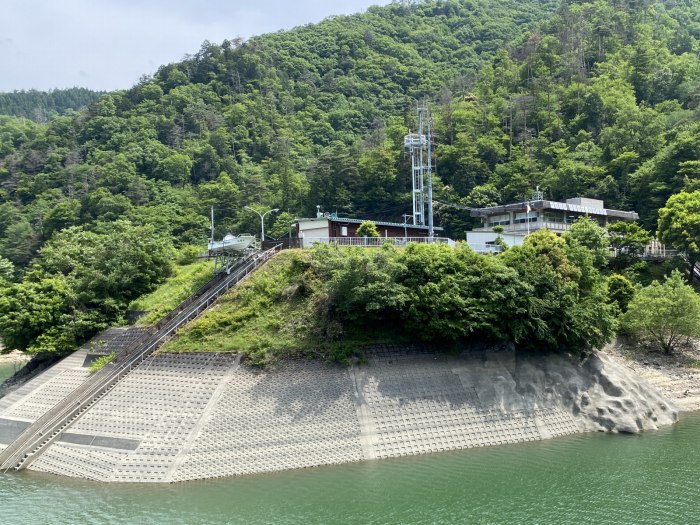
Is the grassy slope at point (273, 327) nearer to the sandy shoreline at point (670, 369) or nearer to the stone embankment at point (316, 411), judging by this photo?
the stone embankment at point (316, 411)

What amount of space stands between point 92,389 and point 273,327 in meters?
9.68

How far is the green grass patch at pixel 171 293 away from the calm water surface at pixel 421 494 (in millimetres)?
12378

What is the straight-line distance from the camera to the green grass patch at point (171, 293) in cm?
3581

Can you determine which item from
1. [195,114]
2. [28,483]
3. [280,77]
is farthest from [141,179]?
[28,483]

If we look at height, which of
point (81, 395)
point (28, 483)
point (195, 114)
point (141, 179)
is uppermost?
point (195, 114)

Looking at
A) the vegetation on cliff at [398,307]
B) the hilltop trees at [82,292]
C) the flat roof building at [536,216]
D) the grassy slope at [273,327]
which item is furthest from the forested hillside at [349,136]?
the vegetation on cliff at [398,307]

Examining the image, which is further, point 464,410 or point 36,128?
point 36,128

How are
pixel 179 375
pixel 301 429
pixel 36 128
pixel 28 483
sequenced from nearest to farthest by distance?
pixel 28 483
pixel 301 429
pixel 179 375
pixel 36 128

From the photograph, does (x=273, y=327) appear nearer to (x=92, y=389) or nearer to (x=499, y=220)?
(x=92, y=389)

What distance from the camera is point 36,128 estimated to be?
118 meters

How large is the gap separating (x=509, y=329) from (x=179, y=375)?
17731mm

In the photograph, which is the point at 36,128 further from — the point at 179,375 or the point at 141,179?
the point at 179,375

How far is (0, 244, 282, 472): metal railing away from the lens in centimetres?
2662

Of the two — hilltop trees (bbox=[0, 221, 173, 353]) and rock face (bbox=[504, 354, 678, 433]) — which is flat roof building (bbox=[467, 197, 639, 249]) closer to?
rock face (bbox=[504, 354, 678, 433])
